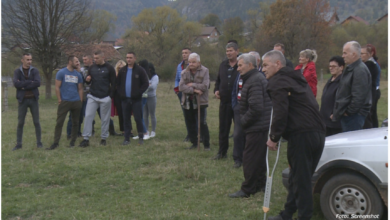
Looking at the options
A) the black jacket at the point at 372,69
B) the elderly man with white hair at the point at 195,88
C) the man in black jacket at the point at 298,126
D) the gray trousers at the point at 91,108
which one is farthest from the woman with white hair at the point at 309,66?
the gray trousers at the point at 91,108

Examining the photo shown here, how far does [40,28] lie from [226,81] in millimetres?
22379

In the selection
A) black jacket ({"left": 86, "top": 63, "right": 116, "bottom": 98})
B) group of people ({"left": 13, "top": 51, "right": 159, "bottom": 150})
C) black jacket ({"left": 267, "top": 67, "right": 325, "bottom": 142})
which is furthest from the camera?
black jacket ({"left": 86, "top": 63, "right": 116, "bottom": 98})

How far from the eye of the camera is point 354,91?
5645 mm

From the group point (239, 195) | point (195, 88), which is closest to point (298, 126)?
point (239, 195)

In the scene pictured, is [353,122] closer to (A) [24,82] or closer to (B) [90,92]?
(B) [90,92]

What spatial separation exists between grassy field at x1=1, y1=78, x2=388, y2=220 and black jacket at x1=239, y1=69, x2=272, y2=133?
3.35ft

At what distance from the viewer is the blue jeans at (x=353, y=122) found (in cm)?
581

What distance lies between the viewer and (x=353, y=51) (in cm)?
569

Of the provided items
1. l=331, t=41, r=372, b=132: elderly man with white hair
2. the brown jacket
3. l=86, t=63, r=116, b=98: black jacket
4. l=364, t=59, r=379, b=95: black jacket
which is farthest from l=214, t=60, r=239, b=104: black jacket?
l=86, t=63, r=116, b=98: black jacket

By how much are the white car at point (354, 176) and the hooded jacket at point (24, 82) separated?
641 cm

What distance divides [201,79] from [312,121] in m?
4.49

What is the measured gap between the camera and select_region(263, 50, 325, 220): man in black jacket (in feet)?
13.4

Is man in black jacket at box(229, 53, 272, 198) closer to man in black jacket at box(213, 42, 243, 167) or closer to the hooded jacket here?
man in black jacket at box(213, 42, 243, 167)

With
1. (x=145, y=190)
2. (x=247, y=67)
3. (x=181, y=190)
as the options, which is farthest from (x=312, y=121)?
(x=145, y=190)
